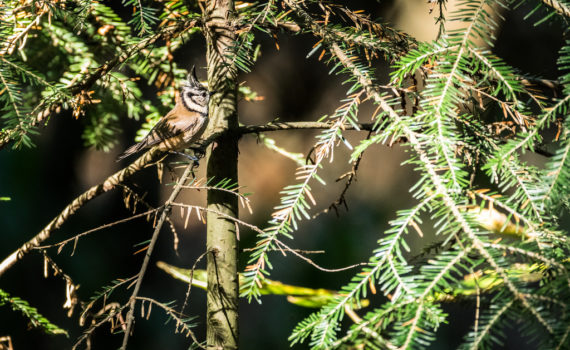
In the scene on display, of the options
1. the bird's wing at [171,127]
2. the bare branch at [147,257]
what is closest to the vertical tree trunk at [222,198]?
the bare branch at [147,257]

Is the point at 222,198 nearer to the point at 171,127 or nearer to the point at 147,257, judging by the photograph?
the point at 147,257

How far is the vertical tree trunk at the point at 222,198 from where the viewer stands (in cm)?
82

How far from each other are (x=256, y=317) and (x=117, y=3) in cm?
119

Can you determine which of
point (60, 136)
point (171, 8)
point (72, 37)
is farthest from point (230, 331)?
point (60, 136)

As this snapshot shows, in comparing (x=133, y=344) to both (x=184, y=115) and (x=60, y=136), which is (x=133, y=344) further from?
(x=184, y=115)

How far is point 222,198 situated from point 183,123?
34 cm

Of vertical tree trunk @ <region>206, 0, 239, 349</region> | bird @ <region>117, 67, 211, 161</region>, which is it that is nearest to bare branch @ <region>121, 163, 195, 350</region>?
vertical tree trunk @ <region>206, 0, 239, 349</region>

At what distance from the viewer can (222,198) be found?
85 centimetres

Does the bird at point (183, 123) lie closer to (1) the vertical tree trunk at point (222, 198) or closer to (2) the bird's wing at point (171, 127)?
(2) the bird's wing at point (171, 127)

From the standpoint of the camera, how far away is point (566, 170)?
0.48 meters

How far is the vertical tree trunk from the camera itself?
820 mm

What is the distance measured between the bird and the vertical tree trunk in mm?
176

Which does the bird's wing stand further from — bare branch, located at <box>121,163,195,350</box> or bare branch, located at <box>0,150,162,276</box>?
bare branch, located at <box>121,163,195,350</box>

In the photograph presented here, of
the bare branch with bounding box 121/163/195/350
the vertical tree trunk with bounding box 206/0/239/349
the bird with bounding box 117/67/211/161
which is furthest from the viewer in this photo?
the bird with bounding box 117/67/211/161
